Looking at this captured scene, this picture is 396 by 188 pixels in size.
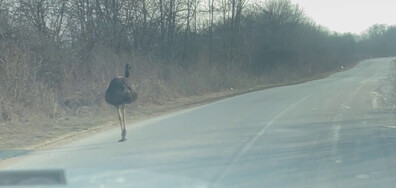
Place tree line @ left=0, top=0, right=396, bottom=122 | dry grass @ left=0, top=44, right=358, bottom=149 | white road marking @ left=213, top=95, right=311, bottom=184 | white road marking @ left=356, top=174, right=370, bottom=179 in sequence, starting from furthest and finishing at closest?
tree line @ left=0, top=0, right=396, bottom=122 < dry grass @ left=0, top=44, right=358, bottom=149 < white road marking @ left=213, top=95, right=311, bottom=184 < white road marking @ left=356, top=174, right=370, bottom=179

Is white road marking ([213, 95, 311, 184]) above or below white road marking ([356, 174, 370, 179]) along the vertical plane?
above

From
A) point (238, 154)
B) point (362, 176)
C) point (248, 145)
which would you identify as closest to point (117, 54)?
point (248, 145)

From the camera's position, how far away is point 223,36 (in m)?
39.0

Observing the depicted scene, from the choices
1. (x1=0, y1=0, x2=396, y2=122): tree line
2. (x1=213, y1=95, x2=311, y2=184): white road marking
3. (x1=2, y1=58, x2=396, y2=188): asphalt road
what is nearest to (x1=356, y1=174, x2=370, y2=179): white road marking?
(x1=2, y1=58, x2=396, y2=188): asphalt road

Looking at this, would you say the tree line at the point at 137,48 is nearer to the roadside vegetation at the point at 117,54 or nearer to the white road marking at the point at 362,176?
the roadside vegetation at the point at 117,54

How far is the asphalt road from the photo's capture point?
20.6ft

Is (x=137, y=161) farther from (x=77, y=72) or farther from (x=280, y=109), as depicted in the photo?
(x=77, y=72)

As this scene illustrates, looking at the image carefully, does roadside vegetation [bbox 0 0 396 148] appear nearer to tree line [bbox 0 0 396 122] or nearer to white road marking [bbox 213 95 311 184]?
tree line [bbox 0 0 396 122]

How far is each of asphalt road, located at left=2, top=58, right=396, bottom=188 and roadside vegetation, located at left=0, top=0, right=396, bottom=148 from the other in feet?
8.83

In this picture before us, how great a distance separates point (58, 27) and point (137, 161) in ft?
56.0

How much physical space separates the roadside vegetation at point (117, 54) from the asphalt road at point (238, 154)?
2692 millimetres

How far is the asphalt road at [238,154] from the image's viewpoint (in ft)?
20.6

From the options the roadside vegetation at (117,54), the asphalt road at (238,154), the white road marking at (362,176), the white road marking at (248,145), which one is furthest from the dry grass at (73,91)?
the white road marking at (362,176)

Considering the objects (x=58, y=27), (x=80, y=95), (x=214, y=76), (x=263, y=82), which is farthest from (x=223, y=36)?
(x=80, y=95)
